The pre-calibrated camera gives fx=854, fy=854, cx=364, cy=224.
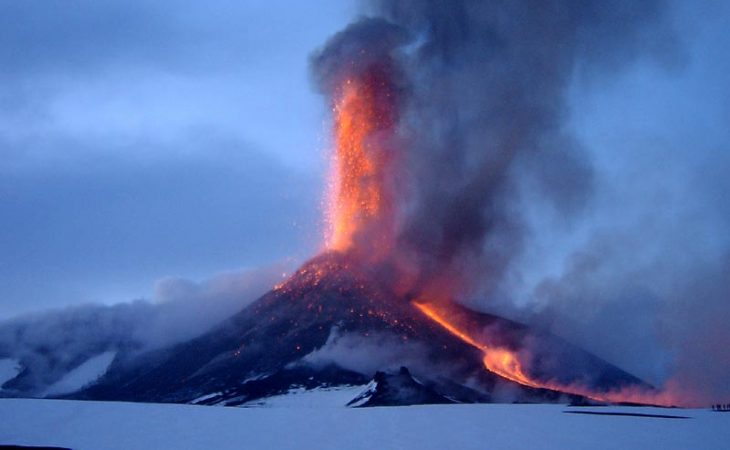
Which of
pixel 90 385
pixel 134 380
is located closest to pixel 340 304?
pixel 134 380

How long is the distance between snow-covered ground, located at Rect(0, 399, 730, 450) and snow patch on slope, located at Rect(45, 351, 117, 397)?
453 ft

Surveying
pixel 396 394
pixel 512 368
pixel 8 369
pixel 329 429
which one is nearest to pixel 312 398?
pixel 396 394

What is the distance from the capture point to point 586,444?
91.1 feet

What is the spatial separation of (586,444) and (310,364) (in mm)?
85983

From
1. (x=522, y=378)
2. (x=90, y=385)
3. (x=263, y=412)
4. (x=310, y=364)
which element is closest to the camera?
(x=263, y=412)

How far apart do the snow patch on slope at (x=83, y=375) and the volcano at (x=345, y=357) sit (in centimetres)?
1740

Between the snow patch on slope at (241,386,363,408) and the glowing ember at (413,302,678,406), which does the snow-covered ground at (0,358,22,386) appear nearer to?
the glowing ember at (413,302,678,406)

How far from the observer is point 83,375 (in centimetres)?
17100

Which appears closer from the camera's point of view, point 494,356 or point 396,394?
point 396,394

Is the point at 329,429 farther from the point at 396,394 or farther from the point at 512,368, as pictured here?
the point at 512,368

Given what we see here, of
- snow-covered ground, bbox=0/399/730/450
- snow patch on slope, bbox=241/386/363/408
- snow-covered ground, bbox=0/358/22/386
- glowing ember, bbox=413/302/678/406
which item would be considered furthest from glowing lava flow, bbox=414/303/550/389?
snow-covered ground, bbox=0/358/22/386

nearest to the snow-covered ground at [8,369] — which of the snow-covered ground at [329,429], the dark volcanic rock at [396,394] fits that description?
the dark volcanic rock at [396,394]

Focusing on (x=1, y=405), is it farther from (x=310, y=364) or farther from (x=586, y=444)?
(x=310, y=364)

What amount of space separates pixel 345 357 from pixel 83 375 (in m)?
80.2
